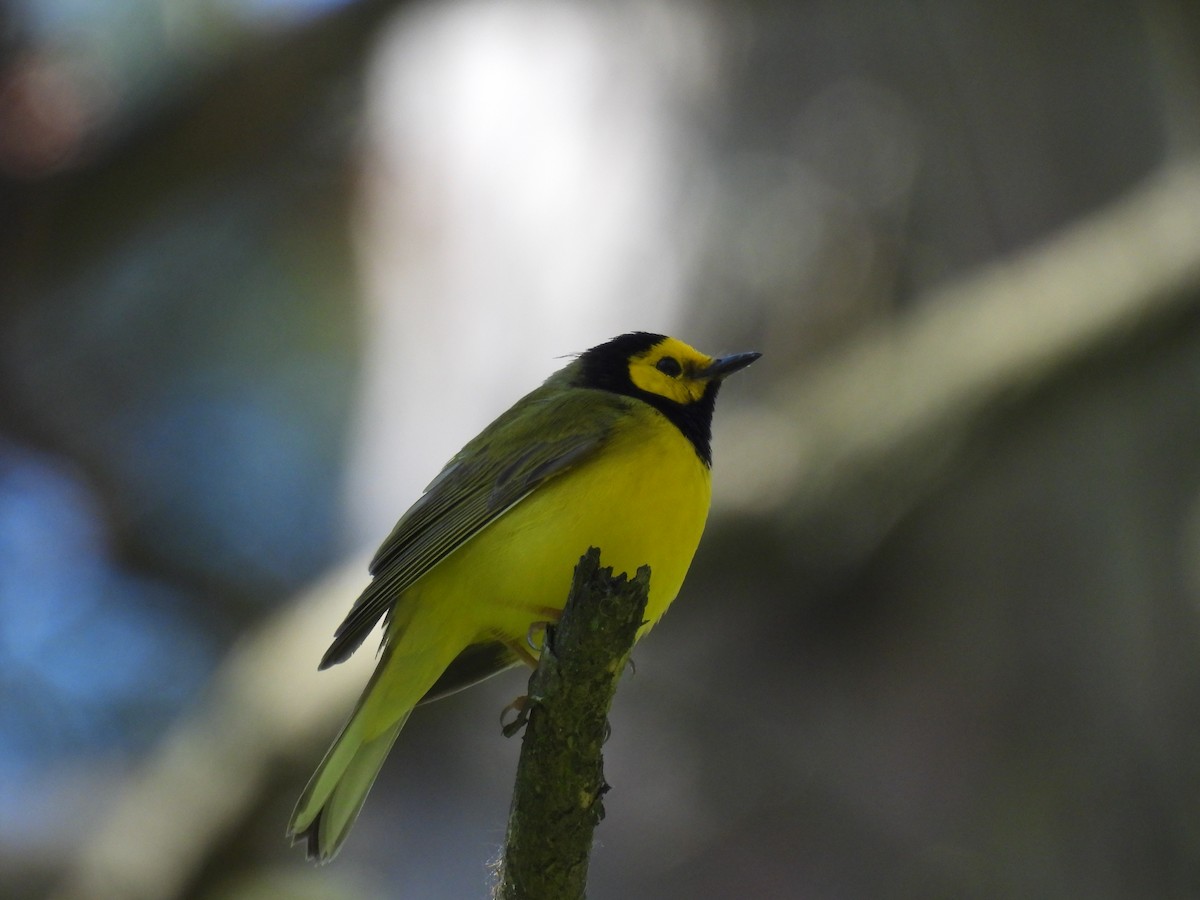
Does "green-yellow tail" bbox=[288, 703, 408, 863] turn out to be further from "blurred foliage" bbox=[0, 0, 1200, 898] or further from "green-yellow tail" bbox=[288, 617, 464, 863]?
"blurred foliage" bbox=[0, 0, 1200, 898]

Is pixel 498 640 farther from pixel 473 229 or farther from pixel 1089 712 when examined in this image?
pixel 473 229

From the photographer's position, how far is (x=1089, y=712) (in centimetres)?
753

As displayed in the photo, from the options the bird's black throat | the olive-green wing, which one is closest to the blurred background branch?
the bird's black throat

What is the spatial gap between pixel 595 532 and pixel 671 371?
3.63ft

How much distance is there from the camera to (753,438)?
768 centimetres

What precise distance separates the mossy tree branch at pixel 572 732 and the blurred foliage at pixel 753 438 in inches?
156

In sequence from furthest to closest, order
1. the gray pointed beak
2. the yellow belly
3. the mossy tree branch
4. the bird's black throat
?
the gray pointed beak → the bird's black throat → the yellow belly → the mossy tree branch

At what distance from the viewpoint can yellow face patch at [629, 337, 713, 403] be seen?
4727mm

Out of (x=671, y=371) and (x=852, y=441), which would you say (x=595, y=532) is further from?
(x=852, y=441)

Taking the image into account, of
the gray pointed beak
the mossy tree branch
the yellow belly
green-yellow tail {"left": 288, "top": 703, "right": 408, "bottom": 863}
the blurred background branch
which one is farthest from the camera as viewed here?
A: the blurred background branch

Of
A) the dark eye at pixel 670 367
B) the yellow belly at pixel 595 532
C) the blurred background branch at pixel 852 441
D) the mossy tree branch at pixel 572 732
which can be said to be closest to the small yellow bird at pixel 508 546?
the yellow belly at pixel 595 532

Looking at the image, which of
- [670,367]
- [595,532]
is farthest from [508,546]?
[670,367]

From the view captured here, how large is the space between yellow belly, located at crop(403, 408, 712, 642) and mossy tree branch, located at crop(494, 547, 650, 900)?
883mm

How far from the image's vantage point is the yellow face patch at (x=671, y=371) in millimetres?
4727
